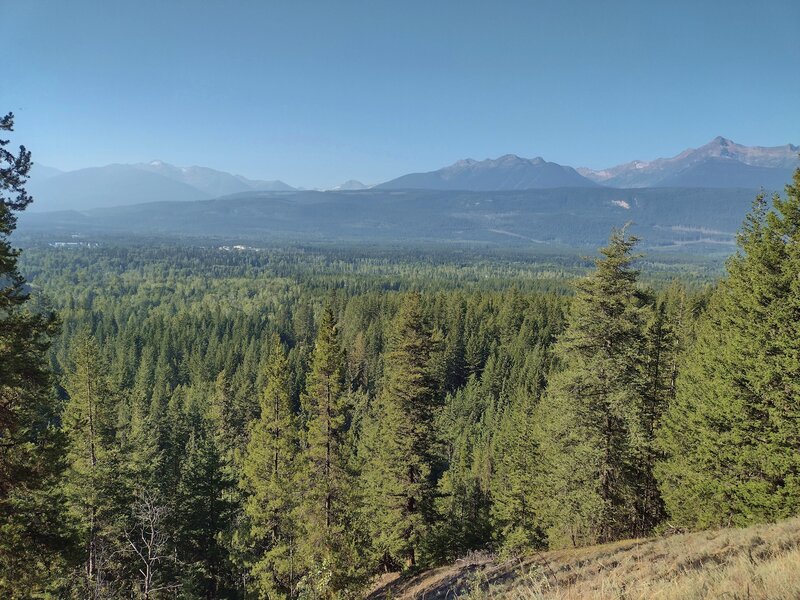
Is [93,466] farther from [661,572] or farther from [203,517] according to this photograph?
[661,572]

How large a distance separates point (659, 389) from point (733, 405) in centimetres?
732

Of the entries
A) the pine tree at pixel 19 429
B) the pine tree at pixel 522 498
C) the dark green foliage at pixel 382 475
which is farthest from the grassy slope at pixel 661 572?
the pine tree at pixel 19 429

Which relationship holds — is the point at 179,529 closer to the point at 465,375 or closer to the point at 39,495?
the point at 39,495

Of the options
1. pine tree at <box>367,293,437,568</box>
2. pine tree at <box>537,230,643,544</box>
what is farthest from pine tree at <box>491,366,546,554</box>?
pine tree at <box>537,230,643,544</box>

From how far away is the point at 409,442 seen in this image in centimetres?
2014

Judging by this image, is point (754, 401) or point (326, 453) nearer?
point (754, 401)

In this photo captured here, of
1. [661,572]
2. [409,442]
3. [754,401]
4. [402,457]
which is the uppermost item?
[754,401]

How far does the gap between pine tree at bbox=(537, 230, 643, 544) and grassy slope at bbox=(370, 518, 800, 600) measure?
219cm

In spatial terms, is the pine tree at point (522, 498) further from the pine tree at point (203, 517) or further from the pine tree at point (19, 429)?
the pine tree at point (19, 429)

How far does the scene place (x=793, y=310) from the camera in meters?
→ 13.0

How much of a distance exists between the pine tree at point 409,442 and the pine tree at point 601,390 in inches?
230

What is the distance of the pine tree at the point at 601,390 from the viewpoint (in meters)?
15.1

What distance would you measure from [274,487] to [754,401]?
1578cm

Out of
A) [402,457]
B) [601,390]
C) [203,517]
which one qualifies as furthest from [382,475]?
[601,390]
